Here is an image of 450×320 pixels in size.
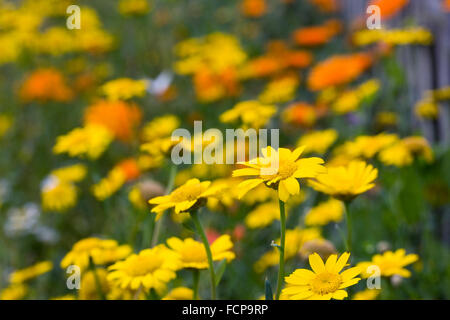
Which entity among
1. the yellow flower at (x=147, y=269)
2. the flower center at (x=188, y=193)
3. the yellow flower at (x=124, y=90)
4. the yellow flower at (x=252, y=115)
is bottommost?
the yellow flower at (x=147, y=269)

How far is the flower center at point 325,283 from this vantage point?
2.04ft

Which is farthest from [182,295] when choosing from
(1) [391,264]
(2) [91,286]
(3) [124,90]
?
(3) [124,90]

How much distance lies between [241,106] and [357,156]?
0.22 m

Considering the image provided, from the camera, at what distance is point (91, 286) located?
0.88m

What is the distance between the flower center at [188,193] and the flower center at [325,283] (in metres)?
0.17

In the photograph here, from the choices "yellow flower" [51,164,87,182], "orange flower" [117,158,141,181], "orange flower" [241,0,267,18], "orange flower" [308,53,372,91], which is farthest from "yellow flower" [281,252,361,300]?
"orange flower" [241,0,267,18]

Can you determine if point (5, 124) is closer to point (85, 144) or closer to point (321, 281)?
point (85, 144)

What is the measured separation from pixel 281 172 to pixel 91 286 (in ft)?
1.24

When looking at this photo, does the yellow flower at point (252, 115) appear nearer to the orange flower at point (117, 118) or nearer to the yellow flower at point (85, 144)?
the yellow flower at point (85, 144)

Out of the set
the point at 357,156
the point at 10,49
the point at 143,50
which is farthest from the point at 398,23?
the point at 10,49

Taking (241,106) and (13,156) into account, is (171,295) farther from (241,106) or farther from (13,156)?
(13,156)

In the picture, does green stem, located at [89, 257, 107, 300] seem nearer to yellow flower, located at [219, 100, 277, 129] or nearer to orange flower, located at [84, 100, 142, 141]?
yellow flower, located at [219, 100, 277, 129]

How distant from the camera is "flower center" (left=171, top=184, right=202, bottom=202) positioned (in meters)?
0.71

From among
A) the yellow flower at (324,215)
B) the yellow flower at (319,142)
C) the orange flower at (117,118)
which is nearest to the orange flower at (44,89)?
the orange flower at (117,118)
